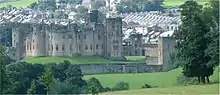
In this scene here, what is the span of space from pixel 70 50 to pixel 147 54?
10796mm

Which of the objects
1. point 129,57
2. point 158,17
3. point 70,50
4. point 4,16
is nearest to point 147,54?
point 129,57

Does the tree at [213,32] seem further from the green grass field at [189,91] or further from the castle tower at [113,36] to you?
the castle tower at [113,36]

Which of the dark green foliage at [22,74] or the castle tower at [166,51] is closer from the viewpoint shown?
the dark green foliage at [22,74]

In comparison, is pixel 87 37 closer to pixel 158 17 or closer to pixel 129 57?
pixel 129 57

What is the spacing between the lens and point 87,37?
106 meters

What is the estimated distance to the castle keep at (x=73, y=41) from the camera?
340ft

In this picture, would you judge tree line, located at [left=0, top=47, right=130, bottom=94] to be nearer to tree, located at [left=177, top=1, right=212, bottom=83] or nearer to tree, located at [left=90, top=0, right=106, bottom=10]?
tree, located at [left=177, top=1, right=212, bottom=83]

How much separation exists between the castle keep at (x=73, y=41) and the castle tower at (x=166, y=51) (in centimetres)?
503

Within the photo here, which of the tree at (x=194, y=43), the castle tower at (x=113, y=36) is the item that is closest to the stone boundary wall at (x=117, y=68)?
the castle tower at (x=113, y=36)

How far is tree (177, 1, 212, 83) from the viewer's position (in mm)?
50344

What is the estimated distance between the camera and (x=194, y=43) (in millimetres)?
50562

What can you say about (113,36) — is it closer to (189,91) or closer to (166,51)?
(166,51)

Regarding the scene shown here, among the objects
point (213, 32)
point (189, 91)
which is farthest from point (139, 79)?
point (189, 91)

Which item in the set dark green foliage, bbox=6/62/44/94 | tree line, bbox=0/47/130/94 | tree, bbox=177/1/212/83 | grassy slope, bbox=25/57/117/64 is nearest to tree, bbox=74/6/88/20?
grassy slope, bbox=25/57/117/64
